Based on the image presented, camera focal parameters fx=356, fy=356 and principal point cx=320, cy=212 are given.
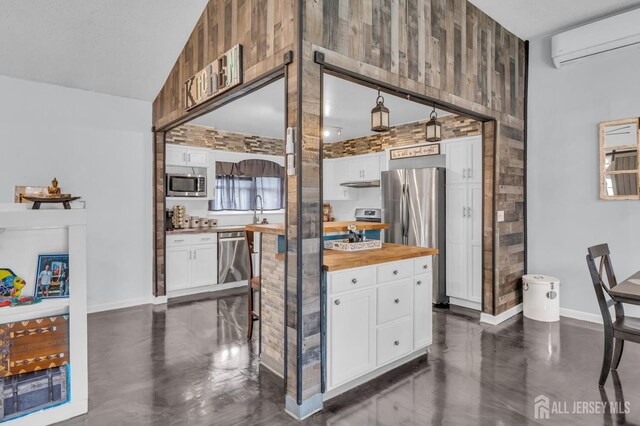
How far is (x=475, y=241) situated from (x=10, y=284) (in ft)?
15.0

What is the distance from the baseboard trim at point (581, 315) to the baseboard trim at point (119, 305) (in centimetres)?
519

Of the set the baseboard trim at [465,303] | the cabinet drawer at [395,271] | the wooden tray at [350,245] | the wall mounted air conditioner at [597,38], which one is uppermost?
the wall mounted air conditioner at [597,38]

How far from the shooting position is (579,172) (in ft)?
13.2

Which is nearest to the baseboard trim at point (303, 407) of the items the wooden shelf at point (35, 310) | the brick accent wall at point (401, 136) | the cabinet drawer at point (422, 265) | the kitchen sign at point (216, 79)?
the cabinet drawer at point (422, 265)

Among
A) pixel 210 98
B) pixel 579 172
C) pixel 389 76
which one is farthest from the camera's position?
pixel 579 172

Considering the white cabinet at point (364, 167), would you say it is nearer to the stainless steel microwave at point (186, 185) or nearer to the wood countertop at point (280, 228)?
the stainless steel microwave at point (186, 185)

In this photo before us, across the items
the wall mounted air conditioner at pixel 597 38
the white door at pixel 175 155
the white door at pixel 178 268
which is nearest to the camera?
the wall mounted air conditioner at pixel 597 38

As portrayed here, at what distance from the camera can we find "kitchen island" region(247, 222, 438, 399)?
2.43 m

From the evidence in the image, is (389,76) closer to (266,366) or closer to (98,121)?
(266,366)

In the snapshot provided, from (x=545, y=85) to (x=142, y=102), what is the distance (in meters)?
5.12

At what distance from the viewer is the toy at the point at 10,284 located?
2.15m

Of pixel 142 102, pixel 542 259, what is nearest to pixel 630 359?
pixel 542 259

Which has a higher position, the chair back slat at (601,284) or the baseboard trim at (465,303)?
the chair back slat at (601,284)

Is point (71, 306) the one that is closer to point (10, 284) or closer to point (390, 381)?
point (10, 284)
